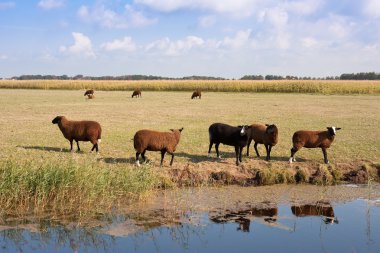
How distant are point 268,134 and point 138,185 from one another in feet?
17.6

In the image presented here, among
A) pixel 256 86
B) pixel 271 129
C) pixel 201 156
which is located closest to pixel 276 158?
pixel 271 129

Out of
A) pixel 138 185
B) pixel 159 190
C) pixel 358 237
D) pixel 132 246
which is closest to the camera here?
pixel 132 246

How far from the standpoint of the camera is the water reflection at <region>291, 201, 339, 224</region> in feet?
32.5

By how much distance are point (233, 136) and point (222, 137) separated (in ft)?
1.40

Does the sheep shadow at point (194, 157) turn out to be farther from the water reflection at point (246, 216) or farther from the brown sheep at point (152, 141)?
the water reflection at point (246, 216)

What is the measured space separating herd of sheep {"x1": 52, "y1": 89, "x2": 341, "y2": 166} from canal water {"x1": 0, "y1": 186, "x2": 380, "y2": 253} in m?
2.08

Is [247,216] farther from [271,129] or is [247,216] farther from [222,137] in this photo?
[271,129]

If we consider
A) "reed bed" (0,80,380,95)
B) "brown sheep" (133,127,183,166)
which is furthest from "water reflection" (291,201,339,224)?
"reed bed" (0,80,380,95)

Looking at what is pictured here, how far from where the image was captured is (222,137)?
14281mm

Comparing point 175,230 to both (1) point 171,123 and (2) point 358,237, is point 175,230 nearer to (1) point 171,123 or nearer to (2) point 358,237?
(2) point 358,237

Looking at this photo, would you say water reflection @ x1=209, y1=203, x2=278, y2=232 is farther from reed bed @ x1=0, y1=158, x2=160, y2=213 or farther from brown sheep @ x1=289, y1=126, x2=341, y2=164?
brown sheep @ x1=289, y1=126, x2=341, y2=164

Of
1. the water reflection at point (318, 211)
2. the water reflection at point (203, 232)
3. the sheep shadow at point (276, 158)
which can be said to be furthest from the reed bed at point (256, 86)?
the water reflection at point (203, 232)

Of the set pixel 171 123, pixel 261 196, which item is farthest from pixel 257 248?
pixel 171 123

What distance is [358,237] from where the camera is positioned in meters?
8.71
